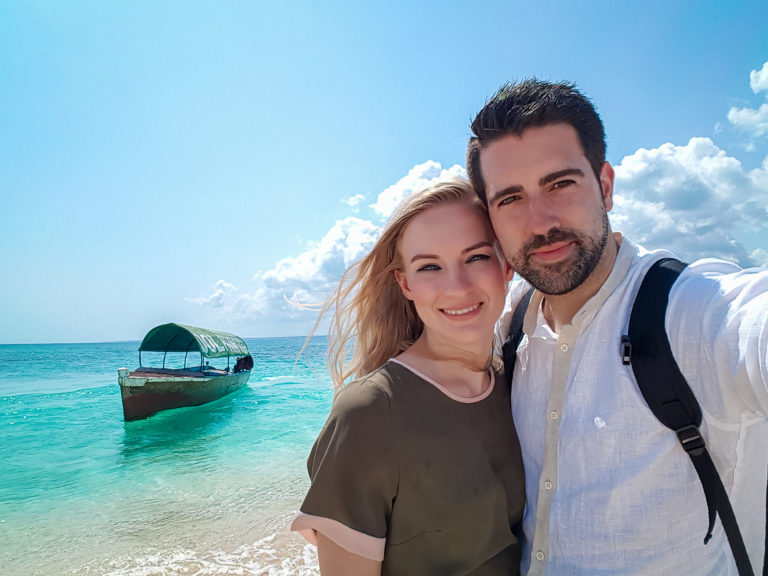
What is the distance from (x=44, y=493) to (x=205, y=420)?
8598 millimetres

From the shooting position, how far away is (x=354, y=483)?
5.94 ft

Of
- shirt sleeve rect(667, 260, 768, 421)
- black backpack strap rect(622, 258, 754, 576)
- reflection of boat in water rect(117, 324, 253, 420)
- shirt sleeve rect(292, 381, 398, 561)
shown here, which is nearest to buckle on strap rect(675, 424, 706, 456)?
black backpack strap rect(622, 258, 754, 576)

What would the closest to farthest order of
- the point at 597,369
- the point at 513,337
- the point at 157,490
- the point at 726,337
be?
the point at 726,337, the point at 597,369, the point at 513,337, the point at 157,490

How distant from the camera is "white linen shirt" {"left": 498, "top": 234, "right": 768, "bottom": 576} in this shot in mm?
1598

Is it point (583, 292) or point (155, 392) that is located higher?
point (583, 292)

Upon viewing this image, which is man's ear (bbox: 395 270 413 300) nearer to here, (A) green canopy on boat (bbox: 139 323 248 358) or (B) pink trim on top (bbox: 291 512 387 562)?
(B) pink trim on top (bbox: 291 512 387 562)

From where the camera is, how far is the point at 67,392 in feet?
103

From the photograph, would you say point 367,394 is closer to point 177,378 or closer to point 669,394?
point 669,394

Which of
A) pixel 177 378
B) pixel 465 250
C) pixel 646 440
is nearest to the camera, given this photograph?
pixel 646 440

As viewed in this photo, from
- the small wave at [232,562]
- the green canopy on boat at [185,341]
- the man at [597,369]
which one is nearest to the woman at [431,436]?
the man at [597,369]

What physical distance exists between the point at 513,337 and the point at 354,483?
134cm

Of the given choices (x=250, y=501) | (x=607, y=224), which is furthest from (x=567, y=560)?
(x=250, y=501)

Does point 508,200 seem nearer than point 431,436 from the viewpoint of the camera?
No

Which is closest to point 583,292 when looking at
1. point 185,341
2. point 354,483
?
point 354,483
